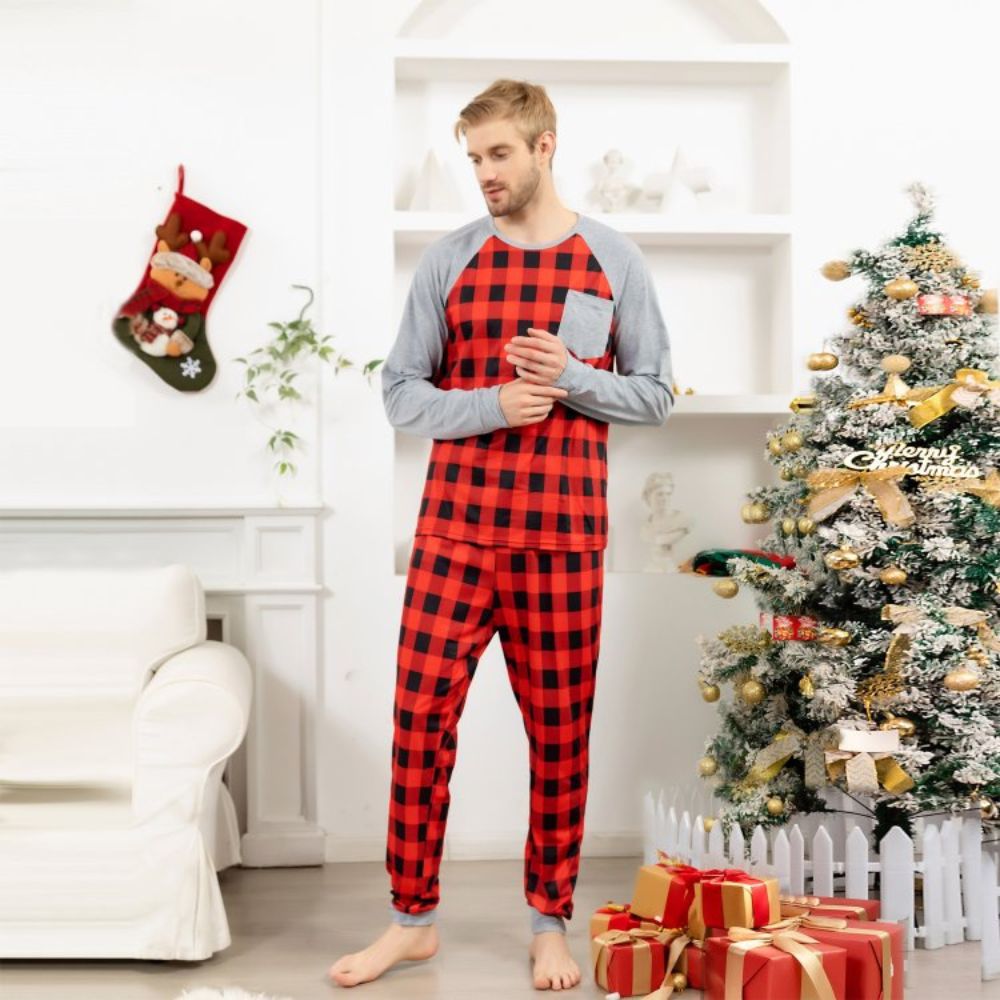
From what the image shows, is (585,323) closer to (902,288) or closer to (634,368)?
(634,368)

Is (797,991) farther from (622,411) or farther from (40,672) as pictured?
(40,672)

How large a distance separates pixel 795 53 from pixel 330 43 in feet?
3.94

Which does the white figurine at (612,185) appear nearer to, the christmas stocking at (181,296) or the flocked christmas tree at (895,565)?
the flocked christmas tree at (895,565)

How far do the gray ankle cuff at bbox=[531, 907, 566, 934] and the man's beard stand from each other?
129 centimetres

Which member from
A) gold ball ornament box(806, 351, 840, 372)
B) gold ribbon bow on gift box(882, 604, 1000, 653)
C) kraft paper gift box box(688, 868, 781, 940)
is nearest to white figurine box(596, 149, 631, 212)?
gold ball ornament box(806, 351, 840, 372)

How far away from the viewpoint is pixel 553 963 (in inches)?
87.8

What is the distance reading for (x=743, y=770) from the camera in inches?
107

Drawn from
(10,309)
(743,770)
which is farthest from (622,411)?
(10,309)

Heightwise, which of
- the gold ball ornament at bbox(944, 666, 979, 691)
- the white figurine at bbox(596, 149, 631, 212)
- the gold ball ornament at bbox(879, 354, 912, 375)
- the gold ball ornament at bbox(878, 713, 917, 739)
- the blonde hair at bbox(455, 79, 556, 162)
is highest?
the white figurine at bbox(596, 149, 631, 212)

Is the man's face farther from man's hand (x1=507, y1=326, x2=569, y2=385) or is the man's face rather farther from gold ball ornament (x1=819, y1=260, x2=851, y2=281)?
gold ball ornament (x1=819, y1=260, x2=851, y2=281)

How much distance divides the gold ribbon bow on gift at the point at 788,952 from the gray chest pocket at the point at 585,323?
3.39ft

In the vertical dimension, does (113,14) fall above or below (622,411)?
above

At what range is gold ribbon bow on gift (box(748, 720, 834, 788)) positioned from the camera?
2.60 meters

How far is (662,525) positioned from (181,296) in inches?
53.4
